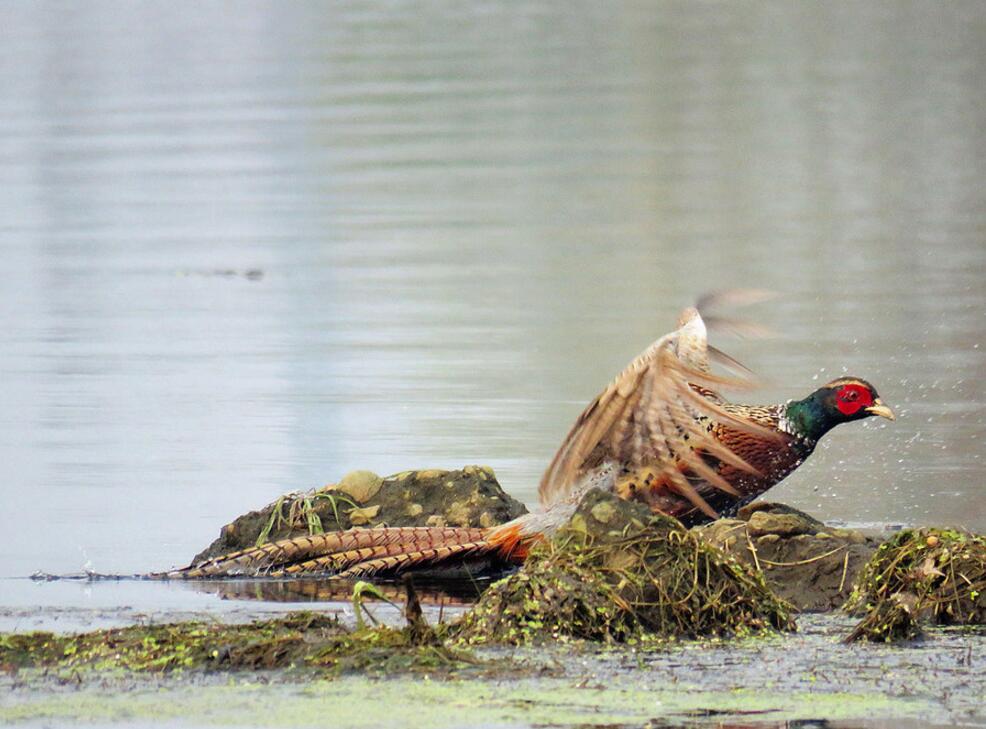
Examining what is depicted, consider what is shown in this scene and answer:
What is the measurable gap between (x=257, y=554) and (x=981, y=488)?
12.4ft

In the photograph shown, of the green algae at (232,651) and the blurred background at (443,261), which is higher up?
the blurred background at (443,261)

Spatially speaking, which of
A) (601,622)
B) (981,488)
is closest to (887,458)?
(981,488)

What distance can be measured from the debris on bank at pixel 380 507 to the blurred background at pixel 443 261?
31 cm

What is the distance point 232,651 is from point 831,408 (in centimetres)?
387

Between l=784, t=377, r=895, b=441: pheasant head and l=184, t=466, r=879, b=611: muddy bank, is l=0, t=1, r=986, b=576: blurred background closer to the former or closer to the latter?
l=184, t=466, r=879, b=611: muddy bank

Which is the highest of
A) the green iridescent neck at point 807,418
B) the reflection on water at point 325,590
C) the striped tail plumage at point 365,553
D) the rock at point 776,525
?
the green iridescent neck at point 807,418

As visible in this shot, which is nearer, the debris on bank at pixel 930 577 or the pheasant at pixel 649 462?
the debris on bank at pixel 930 577

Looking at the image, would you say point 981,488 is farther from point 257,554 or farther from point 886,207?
point 886,207

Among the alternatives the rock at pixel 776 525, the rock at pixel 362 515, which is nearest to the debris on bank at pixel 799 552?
the rock at pixel 776 525

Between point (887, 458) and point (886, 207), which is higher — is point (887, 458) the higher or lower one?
the lower one

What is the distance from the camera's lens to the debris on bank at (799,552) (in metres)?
10.5

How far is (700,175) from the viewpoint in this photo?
30.2m

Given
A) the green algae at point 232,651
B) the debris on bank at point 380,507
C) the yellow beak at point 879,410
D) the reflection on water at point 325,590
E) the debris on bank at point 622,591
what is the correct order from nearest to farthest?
the green algae at point 232,651 → the debris on bank at point 622,591 → the reflection on water at point 325,590 → the debris on bank at point 380,507 → the yellow beak at point 879,410

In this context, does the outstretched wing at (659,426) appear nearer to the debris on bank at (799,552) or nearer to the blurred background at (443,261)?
the debris on bank at (799,552)
